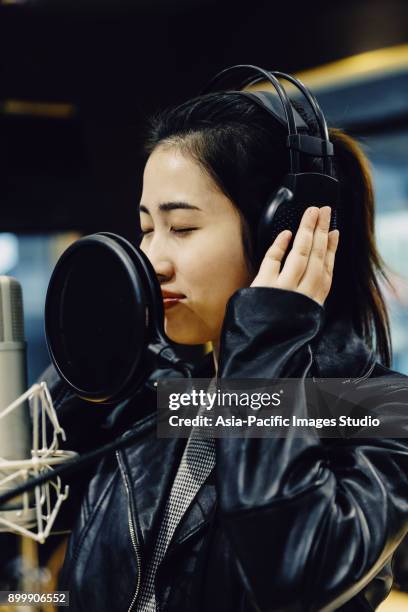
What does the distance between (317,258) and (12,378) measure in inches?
13.6

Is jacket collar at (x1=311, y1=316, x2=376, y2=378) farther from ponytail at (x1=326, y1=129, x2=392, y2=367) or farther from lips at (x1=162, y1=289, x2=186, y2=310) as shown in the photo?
lips at (x1=162, y1=289, x2=186, y2=310)

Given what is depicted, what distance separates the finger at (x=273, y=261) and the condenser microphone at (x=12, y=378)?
25 centimetres

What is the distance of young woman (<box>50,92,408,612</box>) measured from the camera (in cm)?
74

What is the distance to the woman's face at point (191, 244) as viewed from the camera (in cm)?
88

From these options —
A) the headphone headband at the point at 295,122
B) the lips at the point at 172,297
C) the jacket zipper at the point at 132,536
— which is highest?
the headphone headband at the point at 295,122

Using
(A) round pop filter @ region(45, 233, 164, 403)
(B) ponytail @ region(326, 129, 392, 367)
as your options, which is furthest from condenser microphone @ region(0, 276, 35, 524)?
(B) ponytail @ region(326, 129, 392, 367)

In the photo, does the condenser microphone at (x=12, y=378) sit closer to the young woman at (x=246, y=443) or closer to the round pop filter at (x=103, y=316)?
the round pop filter at (x=103, y=316)

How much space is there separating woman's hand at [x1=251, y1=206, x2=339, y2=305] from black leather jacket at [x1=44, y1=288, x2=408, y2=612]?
0.06 ft

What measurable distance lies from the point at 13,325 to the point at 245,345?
0.24 m

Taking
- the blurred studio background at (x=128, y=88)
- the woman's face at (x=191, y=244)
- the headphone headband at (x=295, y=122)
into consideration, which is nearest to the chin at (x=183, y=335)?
the woman's face at (x=191, y=244)

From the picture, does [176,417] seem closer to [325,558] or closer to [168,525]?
[168,525]

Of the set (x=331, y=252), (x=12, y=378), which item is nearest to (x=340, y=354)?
(x=331, y=252)

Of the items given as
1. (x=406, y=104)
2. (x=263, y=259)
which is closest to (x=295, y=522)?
(x=263, y=259)

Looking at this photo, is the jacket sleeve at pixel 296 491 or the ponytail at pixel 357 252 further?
the ponytail at pixel 357 252
